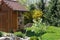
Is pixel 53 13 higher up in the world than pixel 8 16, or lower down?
lower down

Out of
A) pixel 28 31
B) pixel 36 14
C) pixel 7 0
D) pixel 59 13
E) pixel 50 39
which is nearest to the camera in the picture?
pixel 50 39

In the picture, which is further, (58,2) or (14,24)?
(58,2)

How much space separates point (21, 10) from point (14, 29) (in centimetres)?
263

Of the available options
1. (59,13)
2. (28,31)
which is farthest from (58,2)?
(28,31)

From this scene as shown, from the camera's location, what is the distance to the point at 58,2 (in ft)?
121

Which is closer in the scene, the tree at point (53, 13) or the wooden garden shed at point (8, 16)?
the wooden garden shed at point (8, 16)

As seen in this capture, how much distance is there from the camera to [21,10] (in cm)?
3133

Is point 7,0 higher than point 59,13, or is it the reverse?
point 7,0

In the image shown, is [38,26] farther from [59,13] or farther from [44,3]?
[44,3]

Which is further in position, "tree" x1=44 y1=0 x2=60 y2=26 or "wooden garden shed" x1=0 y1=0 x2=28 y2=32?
"tree" x1=44 y1=0 x2=60 y2=26

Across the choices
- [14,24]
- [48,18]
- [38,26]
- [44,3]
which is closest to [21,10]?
[14,24]

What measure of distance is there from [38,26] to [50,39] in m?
3.45

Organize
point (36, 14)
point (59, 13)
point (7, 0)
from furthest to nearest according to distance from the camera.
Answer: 1. point (36, 14)
2. point (59, 13)
3. point (7, 0)

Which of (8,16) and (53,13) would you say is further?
(53,13)
